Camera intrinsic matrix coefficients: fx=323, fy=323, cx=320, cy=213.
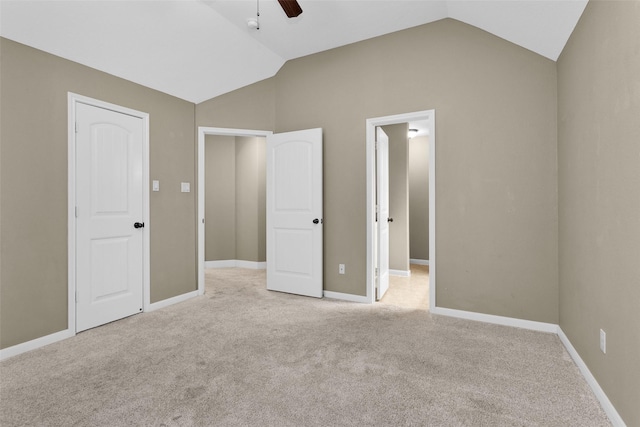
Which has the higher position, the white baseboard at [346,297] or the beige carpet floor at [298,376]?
the white baseboard at [346,297]

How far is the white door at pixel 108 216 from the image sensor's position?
2.91 m

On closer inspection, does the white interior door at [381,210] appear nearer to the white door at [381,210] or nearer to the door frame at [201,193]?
the white door at [381,210]

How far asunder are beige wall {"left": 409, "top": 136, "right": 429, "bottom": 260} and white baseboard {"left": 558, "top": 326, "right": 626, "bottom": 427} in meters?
4.08

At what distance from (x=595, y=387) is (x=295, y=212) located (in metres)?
3.07

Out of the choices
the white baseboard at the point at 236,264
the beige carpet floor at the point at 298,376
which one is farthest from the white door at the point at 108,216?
the white baseboard at the point at 236,264

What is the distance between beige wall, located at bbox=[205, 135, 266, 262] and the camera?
6004 mm

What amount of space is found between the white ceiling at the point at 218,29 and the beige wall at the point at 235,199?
6.81 ft

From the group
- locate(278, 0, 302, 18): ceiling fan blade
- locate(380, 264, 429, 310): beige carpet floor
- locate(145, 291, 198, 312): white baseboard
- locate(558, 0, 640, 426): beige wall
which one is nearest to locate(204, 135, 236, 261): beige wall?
locate(145, 291, 198, 312): white baseboard

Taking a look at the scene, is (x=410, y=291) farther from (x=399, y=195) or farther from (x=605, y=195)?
(x=605, y=195)

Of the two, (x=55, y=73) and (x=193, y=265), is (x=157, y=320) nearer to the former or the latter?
(x=193, y=265)

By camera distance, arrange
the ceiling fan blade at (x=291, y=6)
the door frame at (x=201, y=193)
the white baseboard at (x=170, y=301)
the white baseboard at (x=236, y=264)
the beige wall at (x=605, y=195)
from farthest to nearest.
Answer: the white baseboard at (x=236, y=264) < the door frame at (x=201, y=193) < the white baseboard at (x=170, y=301) < the ceiling fan blade at (x=291, y=6) < the beige wall at (x=605, y=195)

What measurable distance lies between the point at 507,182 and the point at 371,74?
188cm

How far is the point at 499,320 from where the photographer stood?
306 centimetres

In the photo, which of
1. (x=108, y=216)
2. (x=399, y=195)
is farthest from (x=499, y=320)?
(x=108, y=216)
